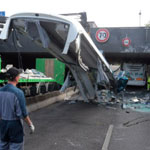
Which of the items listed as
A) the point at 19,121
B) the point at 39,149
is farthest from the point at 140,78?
the point at 19,121

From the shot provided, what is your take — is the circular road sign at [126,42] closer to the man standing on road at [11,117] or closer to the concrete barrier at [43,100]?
the concrete barrier at [43,100]

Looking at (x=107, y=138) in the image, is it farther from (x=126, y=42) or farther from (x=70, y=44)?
(x=126, y=42)

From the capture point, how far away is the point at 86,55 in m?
10.1

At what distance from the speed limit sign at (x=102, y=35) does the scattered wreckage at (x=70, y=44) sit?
8274 millimetres

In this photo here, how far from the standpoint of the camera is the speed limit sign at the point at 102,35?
2059 centimetres

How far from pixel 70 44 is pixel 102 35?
12.8 meters

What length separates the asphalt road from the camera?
5480 mm

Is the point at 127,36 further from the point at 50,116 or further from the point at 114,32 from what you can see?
the point at 50,116

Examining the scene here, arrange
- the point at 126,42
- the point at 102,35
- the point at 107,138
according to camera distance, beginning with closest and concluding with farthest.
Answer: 1. the point at 107,138
2. the point at 126,42
3. the point at 102,35

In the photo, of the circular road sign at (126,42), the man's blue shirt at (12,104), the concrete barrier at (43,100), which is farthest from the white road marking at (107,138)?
the circular road sign at (126,42)

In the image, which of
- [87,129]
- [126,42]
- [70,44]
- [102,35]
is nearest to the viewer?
[87,129]

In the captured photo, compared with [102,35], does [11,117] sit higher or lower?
lower

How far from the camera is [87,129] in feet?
22.9

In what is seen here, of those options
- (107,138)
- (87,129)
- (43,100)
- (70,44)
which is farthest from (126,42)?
(107,138)
